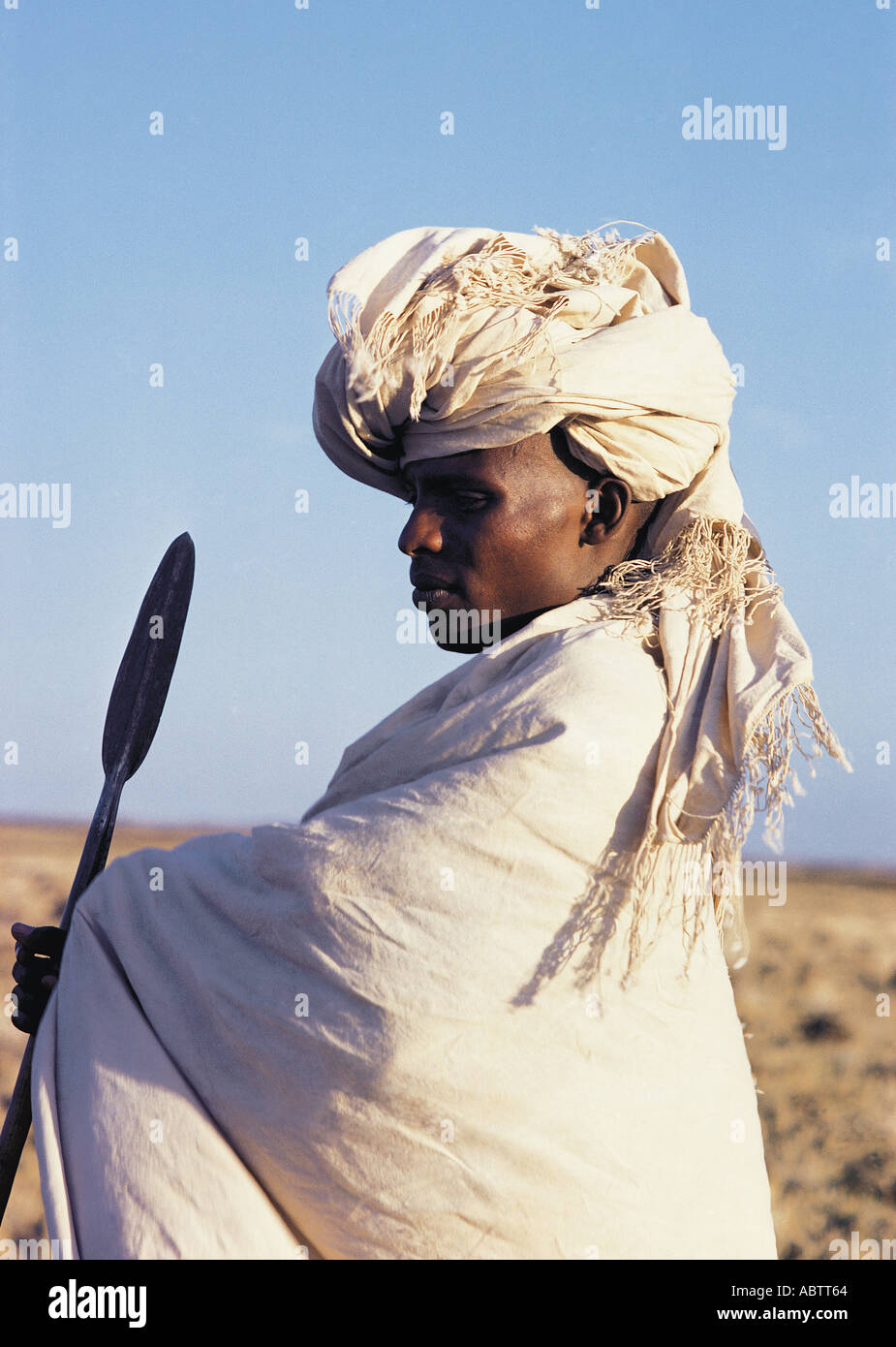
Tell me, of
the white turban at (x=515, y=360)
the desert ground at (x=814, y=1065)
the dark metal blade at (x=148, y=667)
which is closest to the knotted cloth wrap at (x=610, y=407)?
the white turban at (x=515, y=360)

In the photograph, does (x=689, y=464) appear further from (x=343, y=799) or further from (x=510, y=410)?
(x=343, y=799)

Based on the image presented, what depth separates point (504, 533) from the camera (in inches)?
104

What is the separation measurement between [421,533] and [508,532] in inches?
6.8

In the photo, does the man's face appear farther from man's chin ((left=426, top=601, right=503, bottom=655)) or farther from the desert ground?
the desert ground

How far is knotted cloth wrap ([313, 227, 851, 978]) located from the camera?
7.84ft

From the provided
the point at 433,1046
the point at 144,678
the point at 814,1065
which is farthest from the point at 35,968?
the point at 814,1065

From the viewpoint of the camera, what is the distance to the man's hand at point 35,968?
262 cm

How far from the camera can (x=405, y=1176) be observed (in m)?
2.15

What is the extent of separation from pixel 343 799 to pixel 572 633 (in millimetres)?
520

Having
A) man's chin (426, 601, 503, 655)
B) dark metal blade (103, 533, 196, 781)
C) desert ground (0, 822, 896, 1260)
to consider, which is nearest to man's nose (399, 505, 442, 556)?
man's chin (426, 601, 503, 655)

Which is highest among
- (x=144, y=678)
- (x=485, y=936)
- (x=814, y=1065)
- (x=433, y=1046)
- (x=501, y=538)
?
(x=501, y=538)

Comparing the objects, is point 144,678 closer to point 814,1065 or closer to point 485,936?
point 485,936

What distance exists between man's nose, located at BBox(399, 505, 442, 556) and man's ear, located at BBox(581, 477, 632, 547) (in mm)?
297

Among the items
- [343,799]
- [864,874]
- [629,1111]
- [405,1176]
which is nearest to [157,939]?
[343,799]
